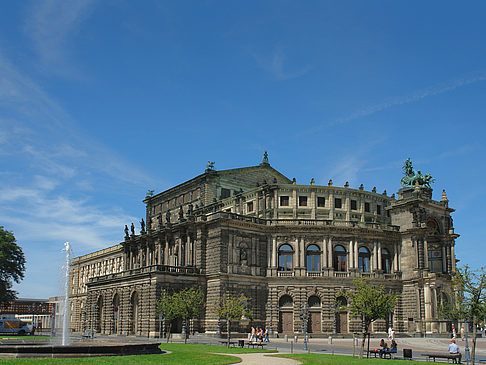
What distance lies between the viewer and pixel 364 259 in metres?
76.5

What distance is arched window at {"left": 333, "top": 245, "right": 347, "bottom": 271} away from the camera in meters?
75.2

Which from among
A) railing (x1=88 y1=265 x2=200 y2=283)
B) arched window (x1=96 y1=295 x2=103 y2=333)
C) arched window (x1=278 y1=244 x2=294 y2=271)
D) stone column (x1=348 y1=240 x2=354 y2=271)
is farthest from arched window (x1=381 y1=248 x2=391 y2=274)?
arched window (x1=96 y1=295 x2=103 y2=333)

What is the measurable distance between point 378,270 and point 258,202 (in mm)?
18676

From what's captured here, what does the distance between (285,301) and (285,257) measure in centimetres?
581

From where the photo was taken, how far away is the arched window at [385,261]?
77.3 m

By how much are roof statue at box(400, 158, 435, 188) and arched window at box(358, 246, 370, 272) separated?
1235cm

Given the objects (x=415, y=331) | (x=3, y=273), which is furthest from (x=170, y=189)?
(x=415, y=331)

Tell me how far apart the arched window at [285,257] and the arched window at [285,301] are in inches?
146

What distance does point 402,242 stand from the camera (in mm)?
78312

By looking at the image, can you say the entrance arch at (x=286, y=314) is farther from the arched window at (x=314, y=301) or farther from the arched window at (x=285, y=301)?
the arched window at (x=314, y=301)

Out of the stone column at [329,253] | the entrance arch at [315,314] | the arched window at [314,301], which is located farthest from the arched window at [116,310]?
the stone column at [329,253]

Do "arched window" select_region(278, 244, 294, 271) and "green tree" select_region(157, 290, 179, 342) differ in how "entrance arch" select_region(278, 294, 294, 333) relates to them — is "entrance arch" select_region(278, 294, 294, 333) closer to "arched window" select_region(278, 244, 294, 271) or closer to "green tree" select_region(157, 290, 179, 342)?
"arched window" select_region(278, 244, 294, 271)

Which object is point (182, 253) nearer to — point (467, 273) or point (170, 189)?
point (170, 189)

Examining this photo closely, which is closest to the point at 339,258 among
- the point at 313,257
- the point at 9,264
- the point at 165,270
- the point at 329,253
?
the point at 329,253
